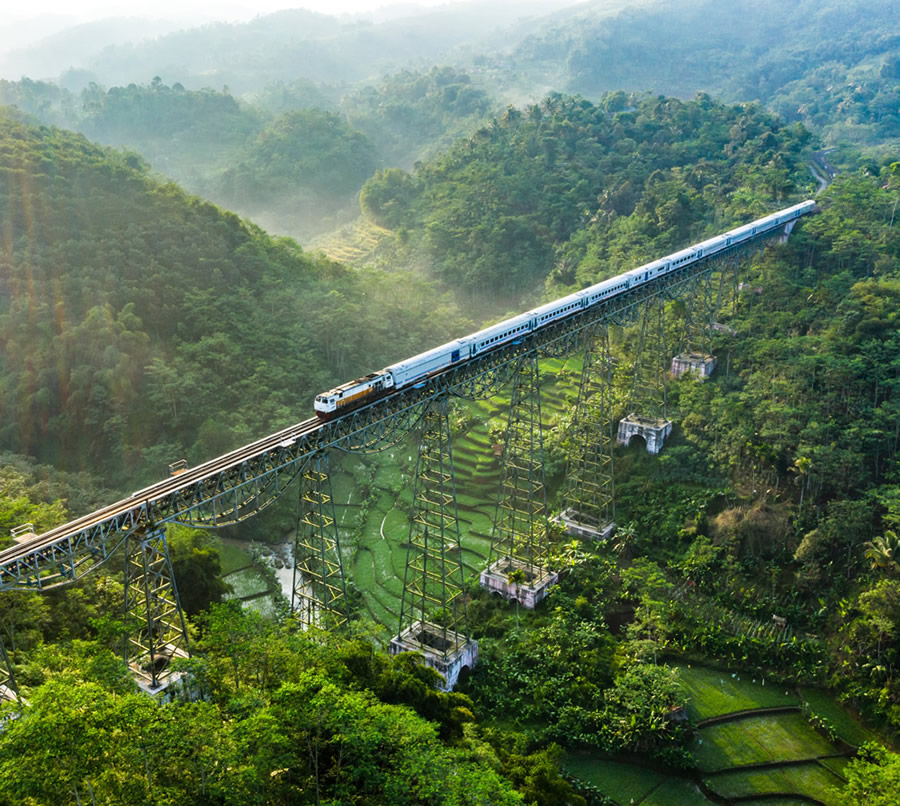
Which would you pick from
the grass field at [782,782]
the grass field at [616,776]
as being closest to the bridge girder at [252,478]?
the grass field at [616,776]

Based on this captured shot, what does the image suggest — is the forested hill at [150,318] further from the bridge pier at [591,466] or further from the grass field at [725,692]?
the grass field at [725,692]

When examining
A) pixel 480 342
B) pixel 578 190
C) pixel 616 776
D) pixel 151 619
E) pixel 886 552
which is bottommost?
pixel 616 776

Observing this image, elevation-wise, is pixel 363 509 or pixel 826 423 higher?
pixel 826 423

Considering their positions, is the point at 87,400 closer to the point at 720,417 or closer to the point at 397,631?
the point at 397,631

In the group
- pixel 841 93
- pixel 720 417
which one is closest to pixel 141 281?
pixel 720 417

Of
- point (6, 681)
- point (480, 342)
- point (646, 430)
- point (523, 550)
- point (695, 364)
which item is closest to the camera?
point (6, 681)

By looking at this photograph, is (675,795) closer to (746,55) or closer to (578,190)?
(578,190)

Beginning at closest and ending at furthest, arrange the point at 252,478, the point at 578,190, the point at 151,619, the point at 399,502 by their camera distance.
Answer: the point at 151,619 < the point at 252,478 < the point at 399,502 < the point at 578,190

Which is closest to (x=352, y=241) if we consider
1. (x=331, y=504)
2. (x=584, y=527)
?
(x=584, y=527)
